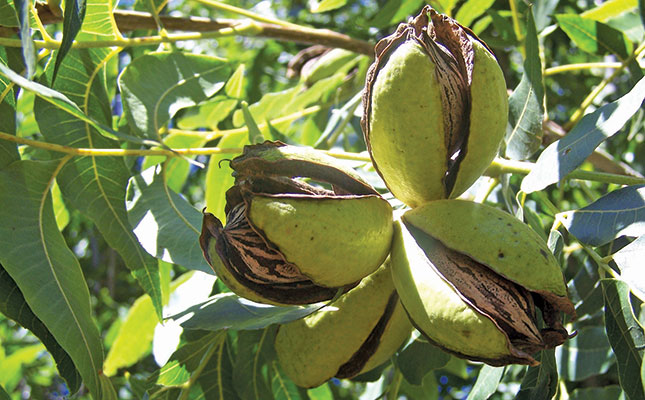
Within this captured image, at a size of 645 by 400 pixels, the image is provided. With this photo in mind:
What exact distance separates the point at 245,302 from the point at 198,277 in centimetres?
48

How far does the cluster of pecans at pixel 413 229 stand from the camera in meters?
1.32

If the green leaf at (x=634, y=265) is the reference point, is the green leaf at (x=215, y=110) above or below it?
below

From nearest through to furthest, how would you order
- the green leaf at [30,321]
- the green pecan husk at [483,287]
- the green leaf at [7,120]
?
the green pecan husk at [483,287]
the green leaf at [30,321]
the green leaf at [7,120]

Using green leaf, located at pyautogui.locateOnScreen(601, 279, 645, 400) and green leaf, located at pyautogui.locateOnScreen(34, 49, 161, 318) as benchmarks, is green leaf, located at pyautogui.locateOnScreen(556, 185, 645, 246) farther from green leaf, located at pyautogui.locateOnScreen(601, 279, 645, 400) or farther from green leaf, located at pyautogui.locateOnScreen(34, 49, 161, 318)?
green leaf, located at pyautogui.locateOnScreen(34, 49, 161, 318)

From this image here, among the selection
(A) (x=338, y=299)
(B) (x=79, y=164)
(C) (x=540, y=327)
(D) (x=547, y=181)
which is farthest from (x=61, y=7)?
(C) (x=540, y=327)

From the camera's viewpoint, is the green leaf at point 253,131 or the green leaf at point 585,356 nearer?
the green leaf at point 253,131

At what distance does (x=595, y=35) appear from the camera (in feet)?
7.95

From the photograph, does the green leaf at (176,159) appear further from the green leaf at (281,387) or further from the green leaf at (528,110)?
the green leaf at (528,110)

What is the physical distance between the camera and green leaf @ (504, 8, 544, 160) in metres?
1.89

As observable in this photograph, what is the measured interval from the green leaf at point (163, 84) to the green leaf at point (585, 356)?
1394 millimetres

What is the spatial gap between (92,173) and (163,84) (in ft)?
1.07

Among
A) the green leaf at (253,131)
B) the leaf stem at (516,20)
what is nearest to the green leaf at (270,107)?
the green leaf at (253,131)

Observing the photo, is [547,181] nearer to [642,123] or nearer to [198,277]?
[198,277]

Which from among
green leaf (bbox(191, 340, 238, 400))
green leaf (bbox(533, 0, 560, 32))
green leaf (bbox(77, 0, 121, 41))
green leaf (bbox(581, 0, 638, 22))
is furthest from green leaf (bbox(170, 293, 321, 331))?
green leaf (bbox(581, 0, 638, 22))
